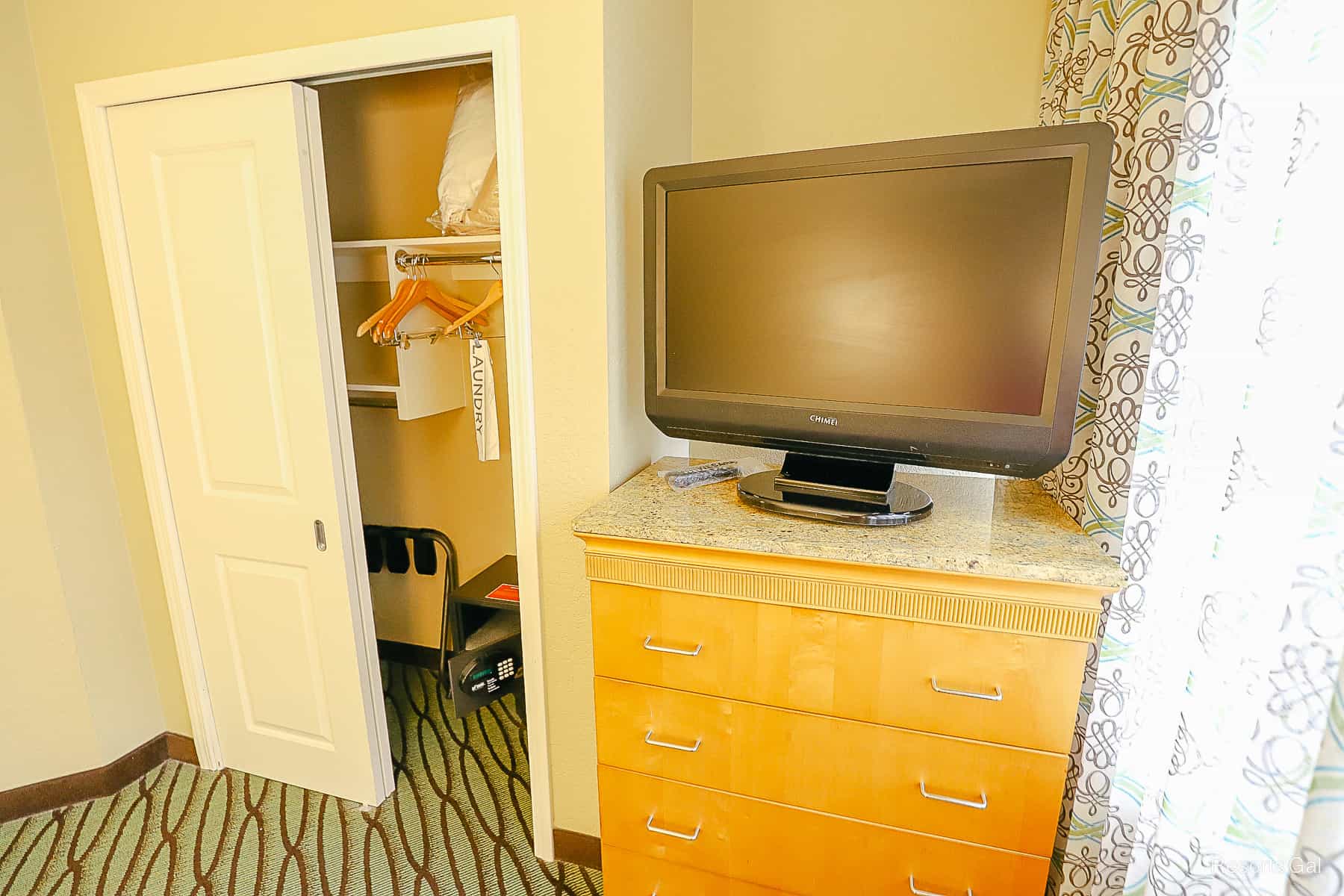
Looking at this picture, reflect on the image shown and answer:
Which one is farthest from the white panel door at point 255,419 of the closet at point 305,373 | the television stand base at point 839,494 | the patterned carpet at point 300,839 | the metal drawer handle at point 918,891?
the metal drawer handle at point 918,891

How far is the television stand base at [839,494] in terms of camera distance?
49.0 inches

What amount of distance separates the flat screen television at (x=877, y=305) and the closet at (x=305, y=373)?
0.42 meters

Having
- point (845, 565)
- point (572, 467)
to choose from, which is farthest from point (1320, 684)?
point (572, 467)

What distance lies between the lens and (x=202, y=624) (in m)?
2.05

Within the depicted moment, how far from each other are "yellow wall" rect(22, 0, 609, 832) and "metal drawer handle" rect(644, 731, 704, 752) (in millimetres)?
354

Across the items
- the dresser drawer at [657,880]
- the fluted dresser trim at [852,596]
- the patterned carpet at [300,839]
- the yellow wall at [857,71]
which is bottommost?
the patterned carpet at [300,839]

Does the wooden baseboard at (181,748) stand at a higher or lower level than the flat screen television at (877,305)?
lower

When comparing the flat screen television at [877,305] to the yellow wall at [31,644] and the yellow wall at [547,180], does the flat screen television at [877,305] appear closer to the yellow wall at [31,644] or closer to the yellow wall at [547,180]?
the yellow wall at [547,180]

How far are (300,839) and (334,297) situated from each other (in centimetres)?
Result: 152

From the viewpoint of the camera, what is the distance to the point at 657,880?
4.66 feet

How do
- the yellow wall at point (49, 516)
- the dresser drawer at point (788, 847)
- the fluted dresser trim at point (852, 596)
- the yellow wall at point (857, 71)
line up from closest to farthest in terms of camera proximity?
the fluted dresser trim at point (852, 596), the dresser drawer at point (788, 847), the yellow wall at point (857, 71), the yellow wall at point (49, 516)

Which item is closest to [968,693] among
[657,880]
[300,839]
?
[657,880]

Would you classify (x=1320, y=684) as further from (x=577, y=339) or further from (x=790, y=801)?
(x=577, y=339)

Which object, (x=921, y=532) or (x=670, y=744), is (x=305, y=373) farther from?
(x=921, y=532)
